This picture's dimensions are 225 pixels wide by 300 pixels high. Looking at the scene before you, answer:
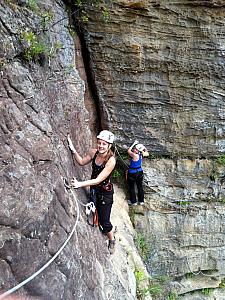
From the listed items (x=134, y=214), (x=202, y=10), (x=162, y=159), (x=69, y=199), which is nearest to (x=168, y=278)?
(x=134, y=214)

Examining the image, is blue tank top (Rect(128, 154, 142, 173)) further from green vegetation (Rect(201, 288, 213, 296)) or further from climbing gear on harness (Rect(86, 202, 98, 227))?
green vegetation (Rect(201, 288, 213, 296))

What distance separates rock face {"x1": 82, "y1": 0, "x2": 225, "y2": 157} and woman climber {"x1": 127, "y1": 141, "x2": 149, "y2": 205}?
1.74 feet

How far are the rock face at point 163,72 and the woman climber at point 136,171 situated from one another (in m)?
0.53

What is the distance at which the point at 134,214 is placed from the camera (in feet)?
28.3

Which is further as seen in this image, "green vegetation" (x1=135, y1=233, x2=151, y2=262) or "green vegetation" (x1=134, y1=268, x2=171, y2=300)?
"green vegetation" (x1=135, y1=233, x2=151, y2=262)

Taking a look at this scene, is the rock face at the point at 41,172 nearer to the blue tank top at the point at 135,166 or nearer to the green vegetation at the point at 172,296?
the blue tank top at the point at 135,166

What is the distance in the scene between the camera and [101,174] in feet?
15.2

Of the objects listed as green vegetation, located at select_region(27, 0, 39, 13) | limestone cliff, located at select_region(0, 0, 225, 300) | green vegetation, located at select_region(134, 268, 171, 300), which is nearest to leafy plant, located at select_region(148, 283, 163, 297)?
green vegetation, located at select_region(134, 268, 171, 300)

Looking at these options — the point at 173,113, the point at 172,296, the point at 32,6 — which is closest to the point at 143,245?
the point at 172,296

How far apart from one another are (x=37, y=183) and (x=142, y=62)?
4264 mm

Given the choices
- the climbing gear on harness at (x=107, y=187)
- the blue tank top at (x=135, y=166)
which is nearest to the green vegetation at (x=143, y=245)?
the blue tank top at (x=135, y=166)

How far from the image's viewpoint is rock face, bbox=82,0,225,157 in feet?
22.1

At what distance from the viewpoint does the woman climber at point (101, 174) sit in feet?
15.0

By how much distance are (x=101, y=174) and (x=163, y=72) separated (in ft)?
11.7
